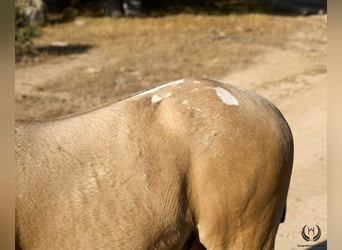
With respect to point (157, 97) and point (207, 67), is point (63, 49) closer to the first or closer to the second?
point (207, 67)

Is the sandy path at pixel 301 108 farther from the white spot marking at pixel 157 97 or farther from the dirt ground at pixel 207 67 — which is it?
the white spot marking at pixel 157 97

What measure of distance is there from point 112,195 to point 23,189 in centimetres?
39

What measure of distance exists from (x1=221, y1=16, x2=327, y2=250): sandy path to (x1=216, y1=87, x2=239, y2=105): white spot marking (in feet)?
8.00

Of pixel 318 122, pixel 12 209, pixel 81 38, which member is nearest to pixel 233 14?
pixel 81 38

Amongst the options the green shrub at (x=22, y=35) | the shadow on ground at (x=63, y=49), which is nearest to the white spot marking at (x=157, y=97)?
the green shrub at (x=22, y=35)

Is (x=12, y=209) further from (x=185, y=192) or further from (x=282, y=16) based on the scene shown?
(x=282, y=16)

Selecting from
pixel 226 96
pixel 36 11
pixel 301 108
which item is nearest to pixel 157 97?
pixel 226 96

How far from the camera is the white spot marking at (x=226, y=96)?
347 cm

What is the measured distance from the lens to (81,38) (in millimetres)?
16078

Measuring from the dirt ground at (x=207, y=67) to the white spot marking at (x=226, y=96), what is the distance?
2.50m

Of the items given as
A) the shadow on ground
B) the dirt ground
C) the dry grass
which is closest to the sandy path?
the dirt ground

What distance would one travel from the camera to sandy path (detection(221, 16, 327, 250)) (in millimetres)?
6305

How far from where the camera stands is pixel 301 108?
384 inches

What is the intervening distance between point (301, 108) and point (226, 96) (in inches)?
254
